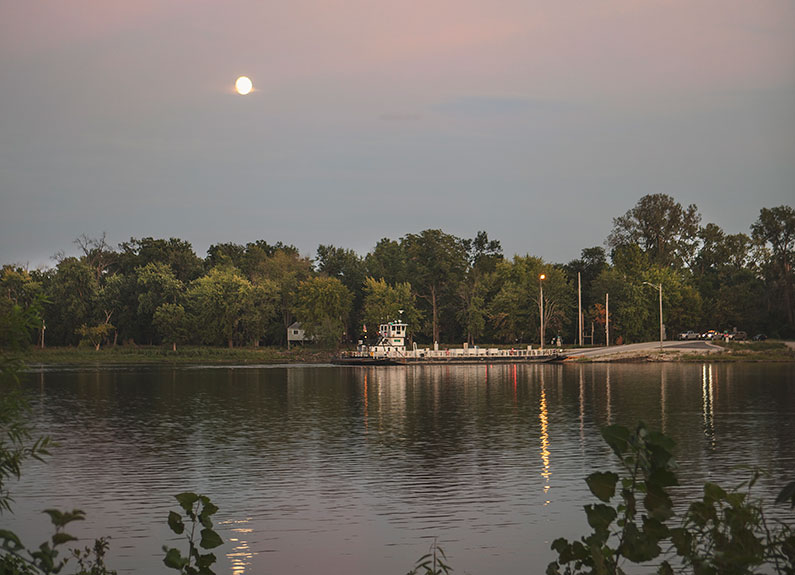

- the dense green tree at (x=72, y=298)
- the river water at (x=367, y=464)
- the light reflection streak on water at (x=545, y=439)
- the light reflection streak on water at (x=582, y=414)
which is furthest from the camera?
the dense green tree at (x=72, y=298)

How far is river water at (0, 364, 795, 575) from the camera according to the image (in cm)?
1653

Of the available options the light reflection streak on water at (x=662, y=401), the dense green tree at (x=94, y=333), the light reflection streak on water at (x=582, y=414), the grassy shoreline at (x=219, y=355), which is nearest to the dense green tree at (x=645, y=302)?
the grassy shoreline at (x=219, y=355)

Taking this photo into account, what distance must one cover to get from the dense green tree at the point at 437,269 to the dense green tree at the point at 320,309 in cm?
1526

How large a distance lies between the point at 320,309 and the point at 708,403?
257 ft

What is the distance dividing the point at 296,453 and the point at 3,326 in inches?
764

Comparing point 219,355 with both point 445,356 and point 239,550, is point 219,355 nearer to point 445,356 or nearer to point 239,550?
point 445,356

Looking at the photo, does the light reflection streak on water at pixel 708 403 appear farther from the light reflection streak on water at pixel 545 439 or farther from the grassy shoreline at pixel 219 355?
the grassy shoreline at pixel 219 355

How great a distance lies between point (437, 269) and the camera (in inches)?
5103

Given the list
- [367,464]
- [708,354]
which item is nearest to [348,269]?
[708,354]

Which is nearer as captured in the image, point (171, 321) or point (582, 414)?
point (582, 414)

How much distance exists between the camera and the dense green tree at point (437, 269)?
130 meters

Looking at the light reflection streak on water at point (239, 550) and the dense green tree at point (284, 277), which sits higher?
the dense green tree at point (284, 277)

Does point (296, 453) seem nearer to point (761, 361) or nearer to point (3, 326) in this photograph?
point (3, 326)

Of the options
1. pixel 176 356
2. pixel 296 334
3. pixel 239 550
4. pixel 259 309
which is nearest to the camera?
pixel 239 550
